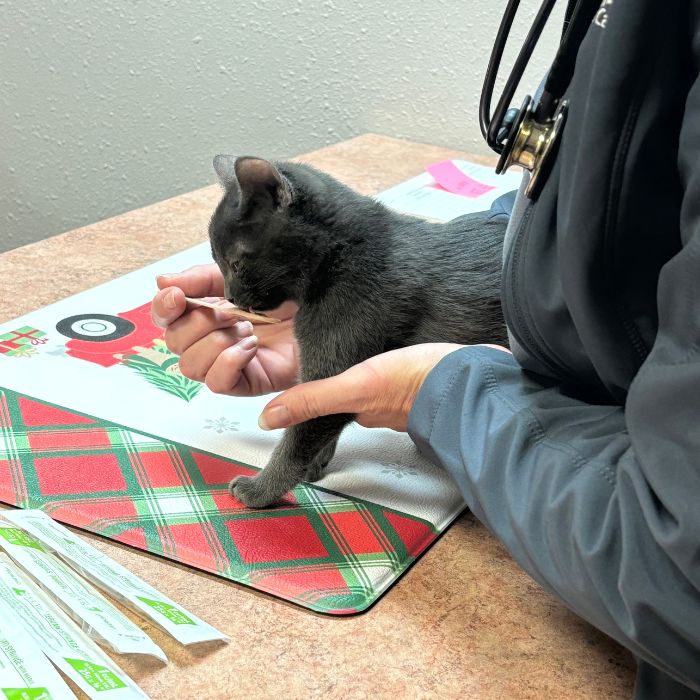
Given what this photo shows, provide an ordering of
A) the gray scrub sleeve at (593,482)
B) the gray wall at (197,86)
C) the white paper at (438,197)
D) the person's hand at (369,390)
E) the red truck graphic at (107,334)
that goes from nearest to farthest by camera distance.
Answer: the gray scrub sleeve at (593,482) < the person's hand at (369,390) < the red truck graphic at (107,334) < the white paper at (438,197) < the gray wall at (197,86)

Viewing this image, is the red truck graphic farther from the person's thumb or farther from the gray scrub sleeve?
the gray scrub sleeve

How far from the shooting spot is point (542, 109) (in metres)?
0.62

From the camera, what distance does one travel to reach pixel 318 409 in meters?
0.83

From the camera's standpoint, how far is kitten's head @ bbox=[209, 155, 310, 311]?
2.88 ft

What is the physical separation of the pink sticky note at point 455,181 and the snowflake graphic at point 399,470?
2.98 ft

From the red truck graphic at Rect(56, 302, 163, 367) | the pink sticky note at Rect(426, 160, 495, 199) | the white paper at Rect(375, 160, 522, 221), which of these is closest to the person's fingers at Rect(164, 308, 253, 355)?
the red truck graphic at Rect(56, 302, 163, 367)

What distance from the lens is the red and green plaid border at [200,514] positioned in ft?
2.32

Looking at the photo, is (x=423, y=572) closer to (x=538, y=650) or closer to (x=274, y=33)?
(x=538, y=650)

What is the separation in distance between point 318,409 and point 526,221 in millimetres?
304

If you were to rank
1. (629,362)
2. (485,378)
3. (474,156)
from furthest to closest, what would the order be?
(474,156), (485,378), (629,362)

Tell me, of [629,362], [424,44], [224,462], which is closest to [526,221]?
[629,362]

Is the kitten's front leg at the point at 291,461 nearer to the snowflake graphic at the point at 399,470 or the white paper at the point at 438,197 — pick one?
the snowflake graphic at the point at 399,470

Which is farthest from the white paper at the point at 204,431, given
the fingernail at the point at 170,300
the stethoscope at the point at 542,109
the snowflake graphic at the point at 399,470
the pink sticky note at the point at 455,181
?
the pink sticky note at the point at 455,181

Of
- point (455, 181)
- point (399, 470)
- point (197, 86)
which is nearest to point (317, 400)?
point (399, 470)
